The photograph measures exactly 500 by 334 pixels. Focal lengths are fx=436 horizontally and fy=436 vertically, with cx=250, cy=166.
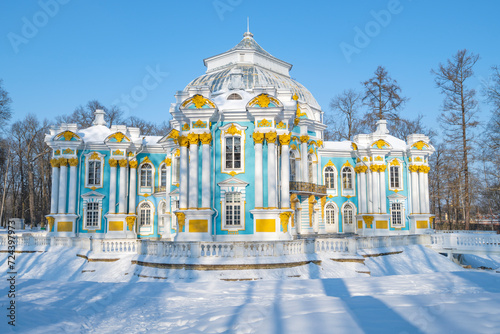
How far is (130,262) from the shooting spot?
16.6 metres

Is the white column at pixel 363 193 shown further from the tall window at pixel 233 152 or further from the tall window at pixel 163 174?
the tall window at pixel 163 174

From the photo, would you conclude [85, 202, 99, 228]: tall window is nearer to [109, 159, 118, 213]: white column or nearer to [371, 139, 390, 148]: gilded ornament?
[109, 159, 118, 213]: white column

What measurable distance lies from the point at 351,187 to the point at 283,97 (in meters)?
11.1

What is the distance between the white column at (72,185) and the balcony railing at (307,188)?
13.8m

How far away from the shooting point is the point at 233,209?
20359 mm

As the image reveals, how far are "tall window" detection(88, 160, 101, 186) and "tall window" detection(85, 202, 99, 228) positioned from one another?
1.38m

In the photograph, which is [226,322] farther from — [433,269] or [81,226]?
[81,226]

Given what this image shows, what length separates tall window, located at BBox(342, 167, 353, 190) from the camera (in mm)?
30438

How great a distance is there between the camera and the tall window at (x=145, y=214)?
1147 inches

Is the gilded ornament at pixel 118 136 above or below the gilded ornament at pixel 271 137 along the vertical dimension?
above

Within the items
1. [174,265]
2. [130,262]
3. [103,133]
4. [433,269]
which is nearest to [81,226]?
[103,133]

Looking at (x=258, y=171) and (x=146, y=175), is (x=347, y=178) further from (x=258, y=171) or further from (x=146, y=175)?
(x=146, y=175)

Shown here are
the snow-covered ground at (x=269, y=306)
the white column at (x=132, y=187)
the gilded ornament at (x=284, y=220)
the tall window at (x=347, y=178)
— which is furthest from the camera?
the tall window at (x=347, y=178)

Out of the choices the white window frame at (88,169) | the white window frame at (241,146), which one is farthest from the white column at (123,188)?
the white window frame at (241,146)
